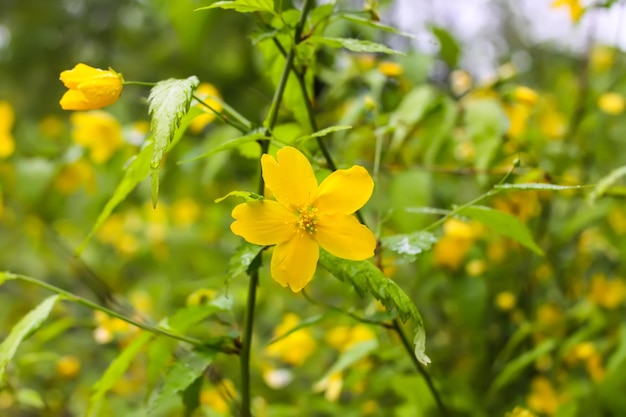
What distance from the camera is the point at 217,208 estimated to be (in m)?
1.58

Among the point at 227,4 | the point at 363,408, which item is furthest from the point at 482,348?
the point at 227,4

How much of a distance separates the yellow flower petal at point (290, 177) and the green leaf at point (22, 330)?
227 mm

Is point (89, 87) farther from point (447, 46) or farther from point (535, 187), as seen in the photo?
point (447, 46)

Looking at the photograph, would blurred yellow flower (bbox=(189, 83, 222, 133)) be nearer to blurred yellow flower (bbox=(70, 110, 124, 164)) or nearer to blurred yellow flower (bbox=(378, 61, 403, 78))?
blurred yellow flower (bbox=(70, 110, 124, 164))

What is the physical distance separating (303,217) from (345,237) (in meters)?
0.04

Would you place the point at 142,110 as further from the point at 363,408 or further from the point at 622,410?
the point at 622,410

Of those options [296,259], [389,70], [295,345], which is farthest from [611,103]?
[296,259]

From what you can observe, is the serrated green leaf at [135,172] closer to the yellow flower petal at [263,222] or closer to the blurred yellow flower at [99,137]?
the yellow flower petal at [263,222]

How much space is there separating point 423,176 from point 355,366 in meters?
0.30

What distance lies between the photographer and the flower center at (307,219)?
0.50m

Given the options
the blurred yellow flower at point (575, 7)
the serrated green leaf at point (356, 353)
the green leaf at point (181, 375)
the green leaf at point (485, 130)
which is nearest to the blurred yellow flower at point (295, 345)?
the serrated green leaf at point (356, 353)

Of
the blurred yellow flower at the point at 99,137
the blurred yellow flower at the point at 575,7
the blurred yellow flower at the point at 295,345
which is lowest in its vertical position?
the blurred yellow flower at the point at 295,345

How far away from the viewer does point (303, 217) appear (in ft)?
1.67

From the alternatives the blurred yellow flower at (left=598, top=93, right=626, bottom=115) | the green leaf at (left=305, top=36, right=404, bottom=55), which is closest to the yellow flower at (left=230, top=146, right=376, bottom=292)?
the green leaf at (left=305, top=36, right=404, bottom=55)
